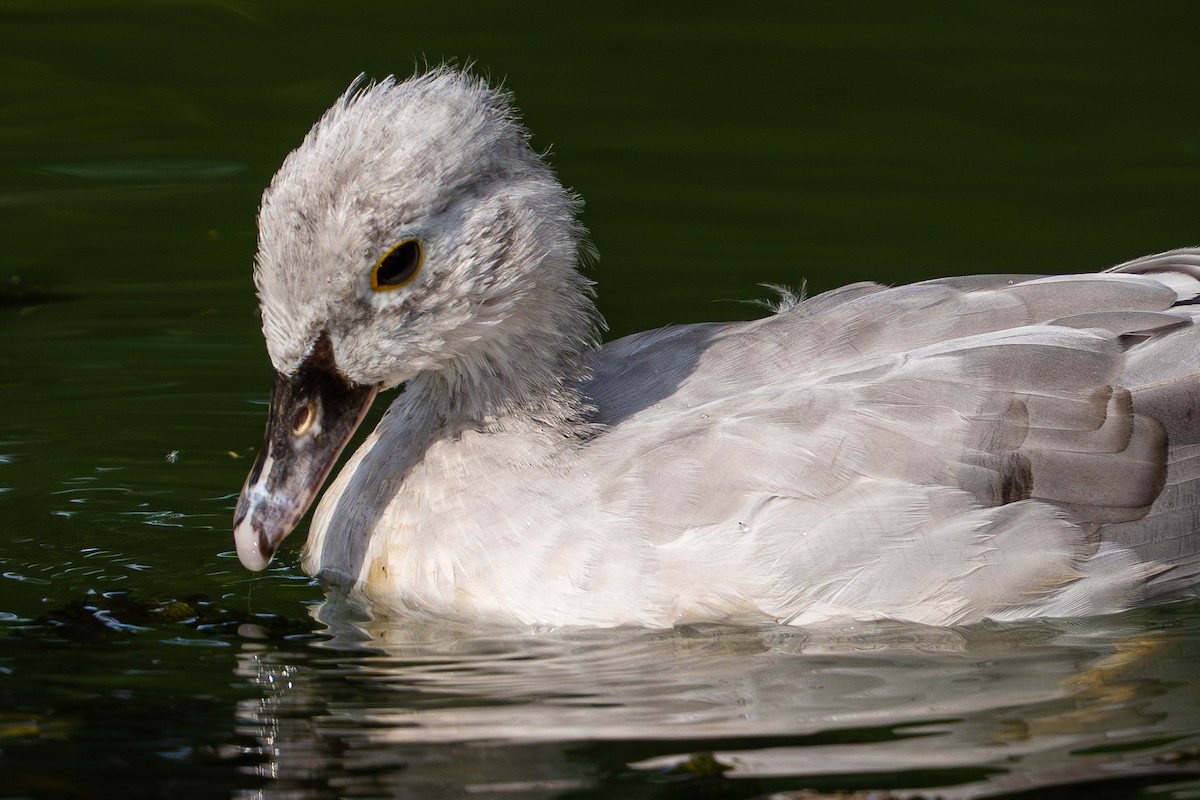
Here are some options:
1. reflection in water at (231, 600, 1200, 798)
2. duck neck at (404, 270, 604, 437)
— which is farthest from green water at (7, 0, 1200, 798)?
duck neck at (404, 270, 604, 437)

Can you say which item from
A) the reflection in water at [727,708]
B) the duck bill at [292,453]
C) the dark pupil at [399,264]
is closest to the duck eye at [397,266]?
the dark pupil at [399,264]

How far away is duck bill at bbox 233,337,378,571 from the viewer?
6594 mm

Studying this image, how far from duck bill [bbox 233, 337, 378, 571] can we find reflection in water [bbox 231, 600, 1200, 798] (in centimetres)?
42

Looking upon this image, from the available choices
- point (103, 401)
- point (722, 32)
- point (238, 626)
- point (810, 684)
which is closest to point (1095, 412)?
point (810, 684)

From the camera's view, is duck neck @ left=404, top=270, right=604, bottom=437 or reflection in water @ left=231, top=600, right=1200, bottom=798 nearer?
reflection in water @ left=231, top=600, right=1200, bottom=798

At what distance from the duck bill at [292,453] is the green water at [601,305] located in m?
0.31

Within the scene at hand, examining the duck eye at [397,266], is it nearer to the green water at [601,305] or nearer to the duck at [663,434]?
the duck at [663,434]

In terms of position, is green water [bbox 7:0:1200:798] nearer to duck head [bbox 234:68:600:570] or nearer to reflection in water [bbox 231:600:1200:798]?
reflection in water [bbox 231:600:1200:798]

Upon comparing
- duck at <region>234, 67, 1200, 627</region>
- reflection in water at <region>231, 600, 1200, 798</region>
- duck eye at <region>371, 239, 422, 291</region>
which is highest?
duck eye at <region>371, 239, 422, 291</region>

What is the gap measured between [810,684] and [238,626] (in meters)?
2.07

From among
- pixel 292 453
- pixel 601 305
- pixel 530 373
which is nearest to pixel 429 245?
pixel 530 373

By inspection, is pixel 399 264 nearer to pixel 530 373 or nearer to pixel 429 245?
pixel 429 245

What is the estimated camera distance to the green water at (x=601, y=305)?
5367 mm

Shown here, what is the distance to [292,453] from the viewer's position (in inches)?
262
